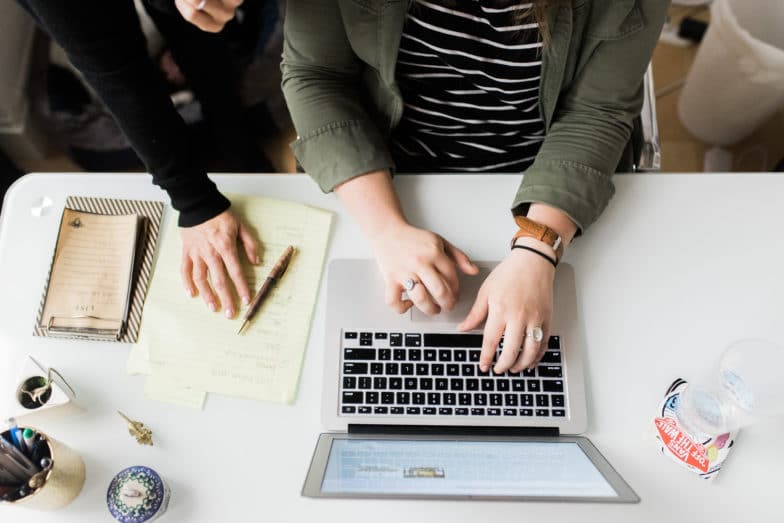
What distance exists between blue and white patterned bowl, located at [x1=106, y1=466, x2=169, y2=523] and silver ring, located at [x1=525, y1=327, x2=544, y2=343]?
463mm

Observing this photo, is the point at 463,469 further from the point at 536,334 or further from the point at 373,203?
the point at 373,203

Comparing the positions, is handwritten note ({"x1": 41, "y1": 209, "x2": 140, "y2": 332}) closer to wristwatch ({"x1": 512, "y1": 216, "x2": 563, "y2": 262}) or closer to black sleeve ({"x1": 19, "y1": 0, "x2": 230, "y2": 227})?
Answer: black sleeve ({"x1": 19, "y1": 0, "x2": 230, "y2": 227})

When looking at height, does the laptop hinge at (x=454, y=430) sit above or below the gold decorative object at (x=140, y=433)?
above

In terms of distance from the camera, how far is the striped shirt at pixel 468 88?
732 millimetres

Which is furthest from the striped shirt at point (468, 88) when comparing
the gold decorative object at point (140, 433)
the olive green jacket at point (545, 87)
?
the gold decorative object at point (140, 433)

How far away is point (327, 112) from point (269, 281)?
0.82 feet

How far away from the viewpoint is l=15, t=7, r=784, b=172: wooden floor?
147 centimetres

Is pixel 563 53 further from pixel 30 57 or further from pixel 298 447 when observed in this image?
pixel 30 57

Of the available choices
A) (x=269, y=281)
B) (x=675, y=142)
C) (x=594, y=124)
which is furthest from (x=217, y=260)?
(x=675, y=142)

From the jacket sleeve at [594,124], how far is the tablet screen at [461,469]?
1.00 ft

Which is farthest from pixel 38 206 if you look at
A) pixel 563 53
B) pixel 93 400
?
pixel 563 53

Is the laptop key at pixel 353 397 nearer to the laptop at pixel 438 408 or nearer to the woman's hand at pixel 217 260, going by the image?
the laptop at pixel 438 408

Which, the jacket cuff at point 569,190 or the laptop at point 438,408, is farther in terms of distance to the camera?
the jacket cuff at point 569,190

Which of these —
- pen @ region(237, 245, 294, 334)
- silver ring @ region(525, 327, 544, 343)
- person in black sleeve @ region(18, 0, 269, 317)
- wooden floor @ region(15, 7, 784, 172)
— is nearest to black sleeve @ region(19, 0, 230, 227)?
person in black sleeve @ region(18, 0, 269, 317)
